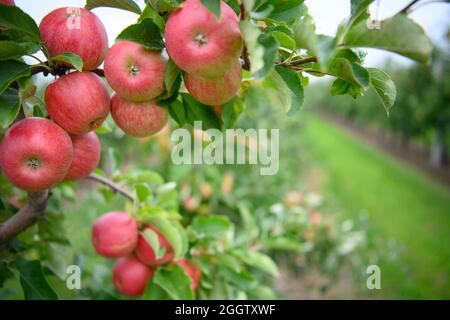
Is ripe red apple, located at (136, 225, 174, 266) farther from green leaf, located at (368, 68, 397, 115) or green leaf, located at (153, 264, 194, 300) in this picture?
green leaf, located at (368, 68, 397, 115)

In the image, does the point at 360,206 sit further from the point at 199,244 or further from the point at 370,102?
the point at 370,102

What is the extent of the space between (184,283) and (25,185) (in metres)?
0.47

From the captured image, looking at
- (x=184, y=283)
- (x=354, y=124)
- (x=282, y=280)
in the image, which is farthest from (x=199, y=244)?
(x=354, y=124)

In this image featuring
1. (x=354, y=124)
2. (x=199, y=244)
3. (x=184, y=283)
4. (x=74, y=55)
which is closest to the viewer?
(x=74, y=55)

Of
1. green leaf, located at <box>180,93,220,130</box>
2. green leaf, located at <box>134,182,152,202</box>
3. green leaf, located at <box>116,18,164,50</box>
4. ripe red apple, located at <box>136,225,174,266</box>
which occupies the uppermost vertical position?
green leaf, located at <box>116,18,164,50</box>

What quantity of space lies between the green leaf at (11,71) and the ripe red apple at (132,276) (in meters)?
0.60

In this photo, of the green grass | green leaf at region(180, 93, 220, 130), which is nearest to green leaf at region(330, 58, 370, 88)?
green leaf at region(180, 93, 220, 130)

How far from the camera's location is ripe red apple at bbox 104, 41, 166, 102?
71 cm

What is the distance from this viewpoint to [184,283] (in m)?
1.03

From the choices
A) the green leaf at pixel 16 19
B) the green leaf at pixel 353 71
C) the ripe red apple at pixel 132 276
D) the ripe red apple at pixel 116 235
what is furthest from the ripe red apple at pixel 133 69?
the ripe red apple at pixel 132 276

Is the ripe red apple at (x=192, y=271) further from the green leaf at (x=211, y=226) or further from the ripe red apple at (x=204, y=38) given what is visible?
the ripe red apple at (x=204, y=38)

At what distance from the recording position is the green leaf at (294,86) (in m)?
0.70

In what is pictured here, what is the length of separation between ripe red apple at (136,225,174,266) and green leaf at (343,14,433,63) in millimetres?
681

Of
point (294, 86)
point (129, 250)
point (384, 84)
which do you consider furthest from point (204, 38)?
point (129, 250)
